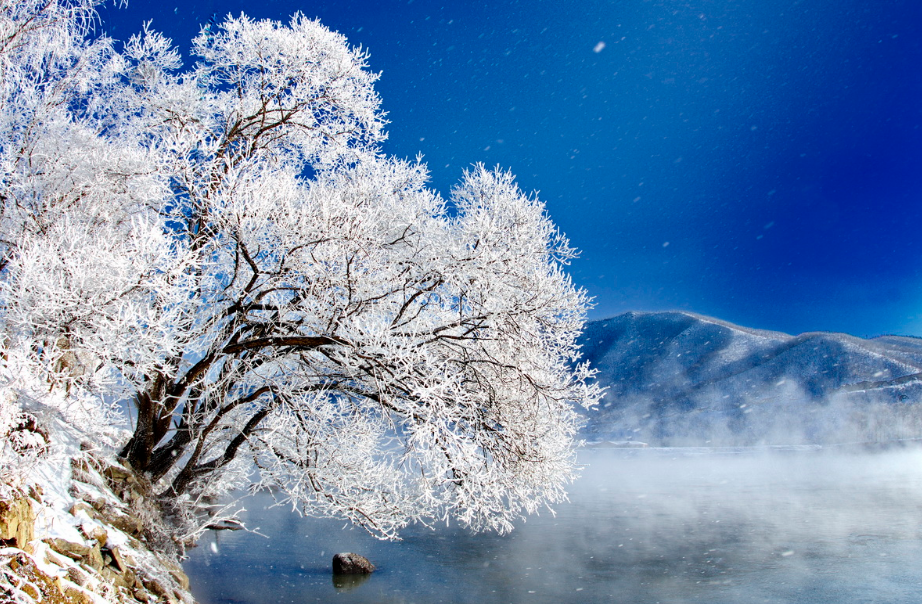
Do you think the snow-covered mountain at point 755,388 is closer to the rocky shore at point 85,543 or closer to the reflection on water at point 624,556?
the reflection on water at point 624,556

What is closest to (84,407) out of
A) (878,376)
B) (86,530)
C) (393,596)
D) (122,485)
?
(86,530)

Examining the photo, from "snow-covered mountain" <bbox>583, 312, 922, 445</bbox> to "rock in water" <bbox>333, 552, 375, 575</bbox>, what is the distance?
89.2 m

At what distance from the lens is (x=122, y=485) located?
6.59m

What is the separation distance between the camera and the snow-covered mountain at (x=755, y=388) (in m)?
90.7

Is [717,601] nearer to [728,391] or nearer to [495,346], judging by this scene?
[495,346]

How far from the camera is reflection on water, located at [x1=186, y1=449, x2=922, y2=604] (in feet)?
46.4

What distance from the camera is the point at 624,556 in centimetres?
1834

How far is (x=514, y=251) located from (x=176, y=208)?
4.89 metres

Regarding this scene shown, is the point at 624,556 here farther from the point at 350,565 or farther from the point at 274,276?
the point at 274,276

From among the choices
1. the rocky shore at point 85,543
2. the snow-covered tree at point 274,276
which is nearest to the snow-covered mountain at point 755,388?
the snow-covered tree at point 274,276

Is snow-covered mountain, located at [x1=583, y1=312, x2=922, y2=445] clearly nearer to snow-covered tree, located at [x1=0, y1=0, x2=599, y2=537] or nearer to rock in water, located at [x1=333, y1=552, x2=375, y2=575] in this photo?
rock in water, located at [x1=333, y1=552, x2=375, y2=575]

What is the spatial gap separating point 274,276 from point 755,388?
13151 centimetres

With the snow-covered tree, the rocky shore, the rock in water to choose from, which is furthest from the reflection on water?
the rocky shore

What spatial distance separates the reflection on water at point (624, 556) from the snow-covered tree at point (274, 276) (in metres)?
6.31
